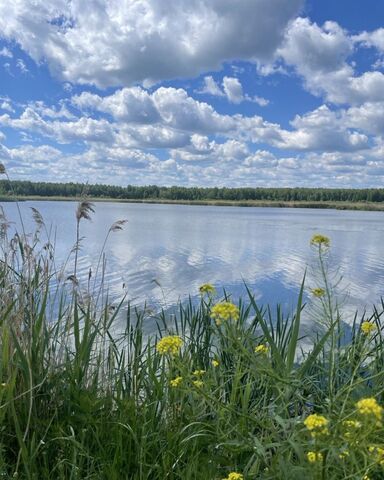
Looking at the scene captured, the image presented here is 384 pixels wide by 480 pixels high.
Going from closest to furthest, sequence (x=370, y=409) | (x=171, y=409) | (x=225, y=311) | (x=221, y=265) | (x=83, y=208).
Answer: (x=370, y=409) → (x=225, y=311) → (x=171, y=409) → (x=83, y=208) → (x=221, y=265)

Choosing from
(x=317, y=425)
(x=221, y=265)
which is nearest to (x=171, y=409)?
(x=317, y=425)

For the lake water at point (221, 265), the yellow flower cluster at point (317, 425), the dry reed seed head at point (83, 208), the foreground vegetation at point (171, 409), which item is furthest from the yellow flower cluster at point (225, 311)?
the lake water at point (221, 265)

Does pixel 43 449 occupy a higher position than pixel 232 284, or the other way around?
pixel 43 449

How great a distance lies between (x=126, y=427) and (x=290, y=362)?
88 centimetres

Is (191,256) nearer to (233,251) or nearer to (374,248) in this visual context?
(233,251)

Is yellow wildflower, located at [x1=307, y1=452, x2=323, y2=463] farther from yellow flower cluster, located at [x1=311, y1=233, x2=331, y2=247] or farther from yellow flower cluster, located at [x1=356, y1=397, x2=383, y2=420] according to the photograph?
yellow flower cluster, located at [x1=311, y1=233, x2=331, y2=247]

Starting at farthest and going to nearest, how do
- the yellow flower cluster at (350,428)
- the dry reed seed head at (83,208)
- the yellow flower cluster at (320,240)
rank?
the dry reed seed head at (83,208), the yellow flower cluster at (320,240), the yellow flower cluster at (350,428)

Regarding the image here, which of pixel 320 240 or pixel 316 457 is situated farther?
pixel 320 240

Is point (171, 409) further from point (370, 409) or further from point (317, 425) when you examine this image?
point (370, 409)

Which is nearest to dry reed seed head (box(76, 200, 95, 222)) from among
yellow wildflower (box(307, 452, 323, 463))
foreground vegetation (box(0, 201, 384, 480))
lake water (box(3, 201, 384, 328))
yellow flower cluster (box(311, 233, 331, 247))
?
foreground vegetation (box(0, 201, 384, 480))

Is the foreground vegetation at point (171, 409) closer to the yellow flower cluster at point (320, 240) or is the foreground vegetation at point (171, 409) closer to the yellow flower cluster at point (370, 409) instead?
the yellow flower cluster at point (320, 240)

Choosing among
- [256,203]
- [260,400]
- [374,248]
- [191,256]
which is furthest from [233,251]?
[256,203]

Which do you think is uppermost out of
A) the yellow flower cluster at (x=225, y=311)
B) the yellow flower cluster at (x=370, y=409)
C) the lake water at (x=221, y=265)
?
the yellow flower cluster at (x=225, y=311)

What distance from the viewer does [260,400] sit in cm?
248
